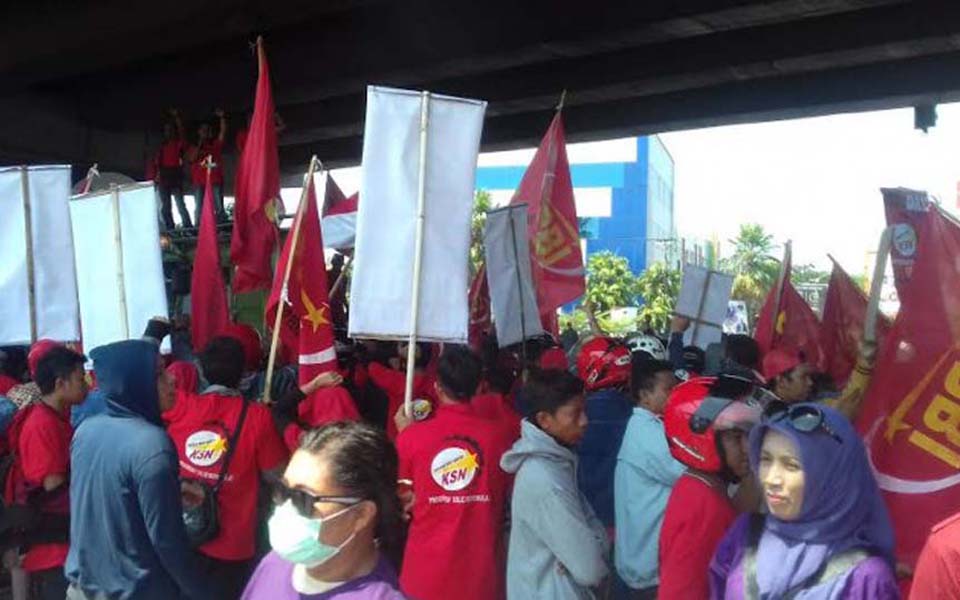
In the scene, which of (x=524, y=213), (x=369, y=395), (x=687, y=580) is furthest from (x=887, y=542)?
(x=524, y=213)

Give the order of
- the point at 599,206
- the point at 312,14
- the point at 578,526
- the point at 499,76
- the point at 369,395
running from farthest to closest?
the point at 599,206 → the point at 499,76 → the point at 312,14 → the point at 369,395 → the point at 578,526

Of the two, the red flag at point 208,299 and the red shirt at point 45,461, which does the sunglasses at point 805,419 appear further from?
the red flag at point 208,299

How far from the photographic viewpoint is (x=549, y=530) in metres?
3.48

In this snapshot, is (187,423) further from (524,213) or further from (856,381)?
(524,213)

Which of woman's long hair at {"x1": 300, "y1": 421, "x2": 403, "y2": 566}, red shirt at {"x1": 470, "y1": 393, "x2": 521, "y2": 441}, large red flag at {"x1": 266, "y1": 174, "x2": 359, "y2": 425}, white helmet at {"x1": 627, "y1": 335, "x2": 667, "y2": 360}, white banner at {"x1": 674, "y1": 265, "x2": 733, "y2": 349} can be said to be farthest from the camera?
white banner at {"x1": 674, "y1": 265, "x2": 733, "y2": 349}

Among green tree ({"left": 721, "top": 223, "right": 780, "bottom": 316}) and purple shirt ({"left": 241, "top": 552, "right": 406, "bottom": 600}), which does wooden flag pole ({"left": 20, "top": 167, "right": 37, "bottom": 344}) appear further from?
green tree ({"left": 721, "top": 223, "right": 780, "bottom": 316})

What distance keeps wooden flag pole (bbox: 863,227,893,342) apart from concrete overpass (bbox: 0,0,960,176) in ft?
23.4

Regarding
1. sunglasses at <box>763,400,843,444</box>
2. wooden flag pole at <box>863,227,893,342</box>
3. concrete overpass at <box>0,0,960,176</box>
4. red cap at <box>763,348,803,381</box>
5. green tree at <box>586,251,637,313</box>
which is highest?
concrete overpass at <box>0,0,960,176</box>

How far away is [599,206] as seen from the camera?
70.5 metres

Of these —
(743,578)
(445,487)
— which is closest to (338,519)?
(743,578)

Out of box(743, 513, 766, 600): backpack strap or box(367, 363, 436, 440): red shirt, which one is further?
box(367, 363, 436, 440): red shirt

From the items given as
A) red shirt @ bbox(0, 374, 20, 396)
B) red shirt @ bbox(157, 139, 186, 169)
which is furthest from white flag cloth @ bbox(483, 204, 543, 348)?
red shirt @ bbox(157, 139, 186, 169)

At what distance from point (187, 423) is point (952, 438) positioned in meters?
3.18

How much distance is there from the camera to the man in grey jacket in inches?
136
